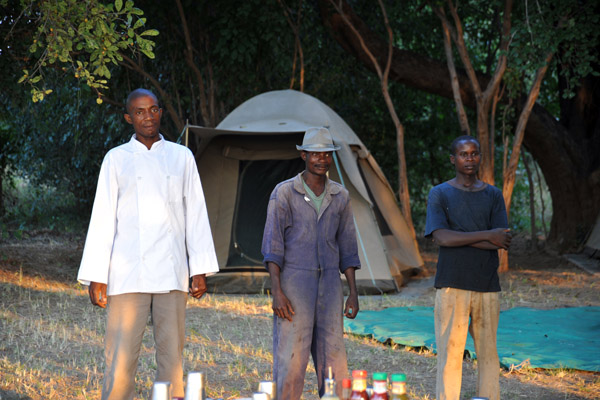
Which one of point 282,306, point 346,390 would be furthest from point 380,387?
point 282,306

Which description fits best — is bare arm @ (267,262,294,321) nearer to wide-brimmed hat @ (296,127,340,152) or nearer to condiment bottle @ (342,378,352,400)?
wide-brimmed hat @ (296,127,340,152)

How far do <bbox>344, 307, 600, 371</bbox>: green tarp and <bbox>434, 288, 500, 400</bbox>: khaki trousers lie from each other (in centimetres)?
168

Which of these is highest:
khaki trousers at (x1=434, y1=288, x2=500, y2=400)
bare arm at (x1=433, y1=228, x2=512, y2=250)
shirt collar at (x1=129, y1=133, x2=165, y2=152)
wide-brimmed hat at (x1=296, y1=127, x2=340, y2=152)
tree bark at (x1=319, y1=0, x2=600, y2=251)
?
tree bark at (x1=319, y1=0, x2=600, y2=251)

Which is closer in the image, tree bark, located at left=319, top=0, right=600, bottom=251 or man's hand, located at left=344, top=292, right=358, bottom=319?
man's hand, located at left=344, top=292, right=358, bottom=319

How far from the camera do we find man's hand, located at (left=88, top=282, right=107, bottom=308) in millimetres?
3533

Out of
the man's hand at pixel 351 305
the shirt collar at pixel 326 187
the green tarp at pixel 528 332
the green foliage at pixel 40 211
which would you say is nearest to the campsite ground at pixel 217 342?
the green tarp at pixel 528 332

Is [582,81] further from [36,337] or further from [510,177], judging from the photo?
[36,337]

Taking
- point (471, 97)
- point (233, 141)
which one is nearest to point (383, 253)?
point (233, 141)

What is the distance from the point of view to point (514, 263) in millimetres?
12062

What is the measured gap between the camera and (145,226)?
11.9ft

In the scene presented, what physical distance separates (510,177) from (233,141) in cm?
383

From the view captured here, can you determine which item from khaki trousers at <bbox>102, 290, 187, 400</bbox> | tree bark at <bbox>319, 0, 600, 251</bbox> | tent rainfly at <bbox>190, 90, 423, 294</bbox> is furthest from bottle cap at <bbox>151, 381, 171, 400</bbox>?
tree bark at <bbox>319, 0, 600, 251</bbox>

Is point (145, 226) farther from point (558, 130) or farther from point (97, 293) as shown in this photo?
point (558, 130)

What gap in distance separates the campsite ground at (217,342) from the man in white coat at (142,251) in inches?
53.0
